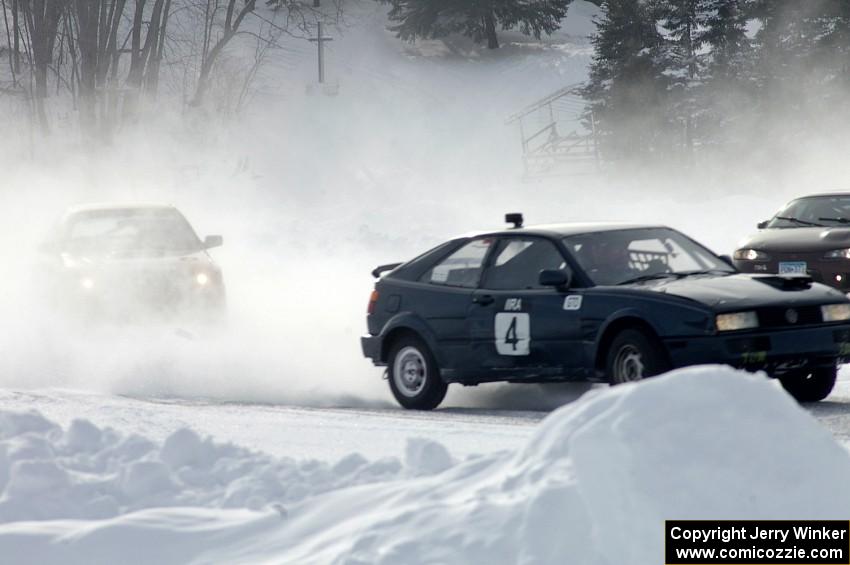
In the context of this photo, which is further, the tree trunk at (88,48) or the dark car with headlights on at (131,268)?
the tree trunk at (88,48)

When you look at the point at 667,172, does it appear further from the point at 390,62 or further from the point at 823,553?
the point at 823,553

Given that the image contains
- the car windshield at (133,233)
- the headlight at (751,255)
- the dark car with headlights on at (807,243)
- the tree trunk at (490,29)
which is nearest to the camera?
the car windshield at (133,233)

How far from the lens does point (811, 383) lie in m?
10.5

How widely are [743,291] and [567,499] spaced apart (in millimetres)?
5505

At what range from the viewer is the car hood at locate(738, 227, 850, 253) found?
680 inches

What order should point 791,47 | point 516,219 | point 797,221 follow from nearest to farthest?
point 516,219 < point 797,221 < point 791,47

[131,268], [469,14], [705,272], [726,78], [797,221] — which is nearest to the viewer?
[705,272]

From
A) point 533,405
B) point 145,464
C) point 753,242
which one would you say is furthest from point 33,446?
point 753,242

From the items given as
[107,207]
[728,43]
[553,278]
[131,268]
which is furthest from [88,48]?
[553,278]

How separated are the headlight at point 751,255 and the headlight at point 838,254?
0.71 metres

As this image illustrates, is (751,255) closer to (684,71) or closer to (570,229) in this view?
(570,229)

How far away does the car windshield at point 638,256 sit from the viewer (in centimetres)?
→ 1066

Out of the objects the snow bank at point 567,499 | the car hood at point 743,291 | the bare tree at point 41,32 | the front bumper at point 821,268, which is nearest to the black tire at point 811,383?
the car hood at point 743,291

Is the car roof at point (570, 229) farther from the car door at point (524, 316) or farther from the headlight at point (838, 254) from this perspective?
the headlight at point (838, 254)
